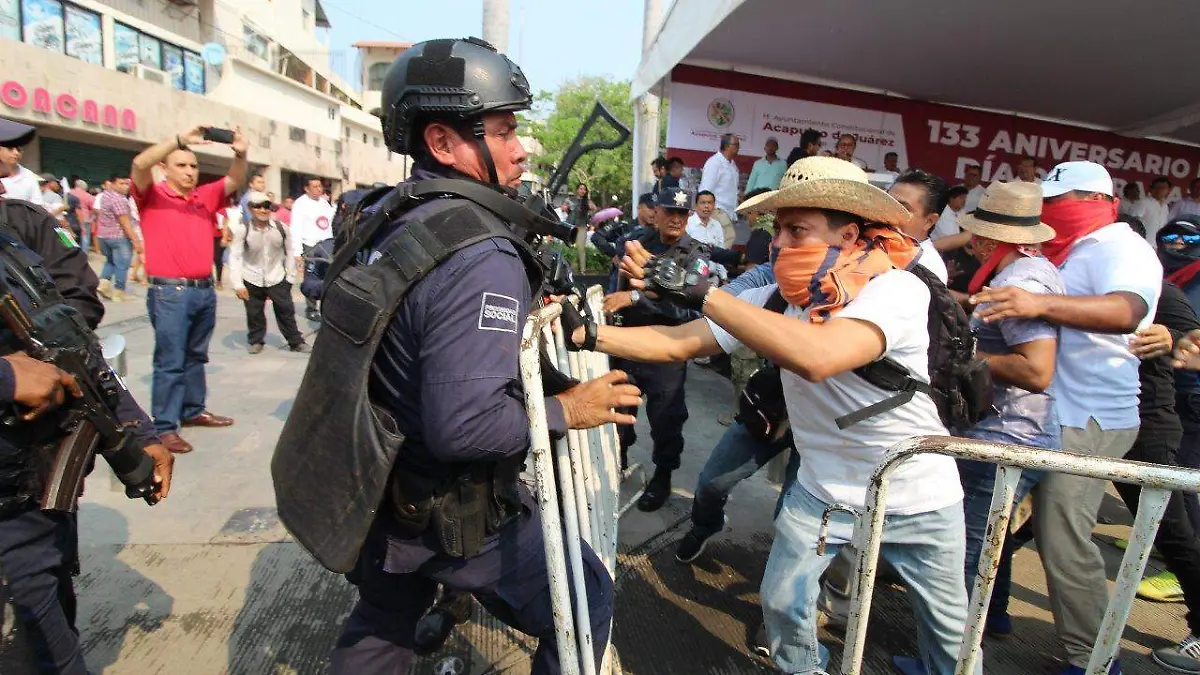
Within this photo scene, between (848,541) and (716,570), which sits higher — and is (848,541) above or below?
above

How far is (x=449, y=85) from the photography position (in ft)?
5.71

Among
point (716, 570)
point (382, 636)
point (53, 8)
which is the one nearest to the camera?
point (382, 636)

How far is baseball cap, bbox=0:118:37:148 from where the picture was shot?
2.23 m

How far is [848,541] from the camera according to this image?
2121 mm

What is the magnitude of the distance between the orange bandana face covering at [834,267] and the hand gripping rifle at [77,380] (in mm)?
2203

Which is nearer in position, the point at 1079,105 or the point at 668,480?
the point at 668,480

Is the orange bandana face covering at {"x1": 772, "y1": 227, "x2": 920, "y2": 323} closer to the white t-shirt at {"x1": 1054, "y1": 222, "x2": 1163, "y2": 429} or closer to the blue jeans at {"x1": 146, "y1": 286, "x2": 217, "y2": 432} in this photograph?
the white t-shirt at {"x1": 1054, "y1": 222, "x2": 1163, "y2": 429}

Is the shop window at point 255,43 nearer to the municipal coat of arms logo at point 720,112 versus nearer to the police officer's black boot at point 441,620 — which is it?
the municipal coat of arms logo at point 720,112

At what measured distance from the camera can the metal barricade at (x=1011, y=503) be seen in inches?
56.0

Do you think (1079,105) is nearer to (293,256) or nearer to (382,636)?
(293,256)

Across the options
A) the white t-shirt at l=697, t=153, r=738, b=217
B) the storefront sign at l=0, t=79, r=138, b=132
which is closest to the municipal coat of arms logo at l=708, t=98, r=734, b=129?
the white t-shirt at l=697, t=153, r=738, b=217

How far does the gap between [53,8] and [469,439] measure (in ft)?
77.7

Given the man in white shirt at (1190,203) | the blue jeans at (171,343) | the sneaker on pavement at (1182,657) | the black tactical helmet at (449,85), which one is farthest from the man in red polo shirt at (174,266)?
the man in white shirt at (1190,203)

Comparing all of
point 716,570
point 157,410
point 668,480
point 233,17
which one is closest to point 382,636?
point 716,570
